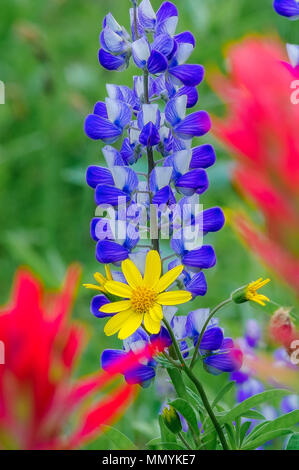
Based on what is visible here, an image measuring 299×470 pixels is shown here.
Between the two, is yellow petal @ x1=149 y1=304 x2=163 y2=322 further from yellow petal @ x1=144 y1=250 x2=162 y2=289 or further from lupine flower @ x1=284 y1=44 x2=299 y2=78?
lupine flower @ x1=284 y1=44 x2=299 y2=78

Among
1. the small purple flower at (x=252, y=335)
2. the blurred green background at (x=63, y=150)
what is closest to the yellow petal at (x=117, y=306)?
the small purple flower at (x=252, y=335)

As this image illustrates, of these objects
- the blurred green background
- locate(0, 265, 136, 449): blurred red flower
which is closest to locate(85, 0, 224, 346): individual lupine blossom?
locate(0, 265, 136, 449): blurred red flower

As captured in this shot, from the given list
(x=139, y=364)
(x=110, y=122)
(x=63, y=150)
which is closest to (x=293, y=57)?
(x=110, y=122)

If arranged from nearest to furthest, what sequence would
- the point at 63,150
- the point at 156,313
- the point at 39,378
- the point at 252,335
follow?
the point at 39,378 < the point at 156,313 < the point at 252,335 < the point at 63,150

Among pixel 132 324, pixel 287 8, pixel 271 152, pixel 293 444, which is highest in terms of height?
pixel 287 8

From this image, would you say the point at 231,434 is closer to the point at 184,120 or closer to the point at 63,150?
the point at 184,120

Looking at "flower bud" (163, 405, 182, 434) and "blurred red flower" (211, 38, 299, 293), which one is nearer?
"blurred red flower" (211, 38, 299, 293)

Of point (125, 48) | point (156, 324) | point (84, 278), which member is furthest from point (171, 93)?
point (84, 278)
